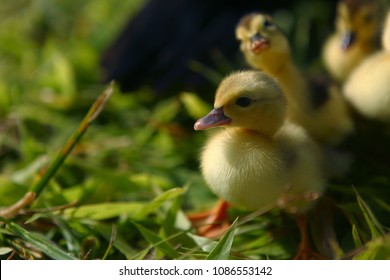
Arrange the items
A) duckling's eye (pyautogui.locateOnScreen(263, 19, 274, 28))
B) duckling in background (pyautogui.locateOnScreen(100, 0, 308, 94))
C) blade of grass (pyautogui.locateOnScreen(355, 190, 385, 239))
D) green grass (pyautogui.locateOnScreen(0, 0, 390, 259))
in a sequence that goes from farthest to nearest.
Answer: duckling in background (pyautogui.locateOnScreen(100, 0, 308, 94)) < duckling's eye (pyautogui.locateOnScreen(263, 19, 274, 28)) < green grass (pyautogui.locateOnScreen(0, 0, 390, 259)) < blade of grass (pyautogui.locateOnScreen(355, 190, 385, 239))

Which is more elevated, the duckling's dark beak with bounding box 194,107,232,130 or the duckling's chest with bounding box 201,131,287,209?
the duckling's dark beak with bounding box 194,107,232,130

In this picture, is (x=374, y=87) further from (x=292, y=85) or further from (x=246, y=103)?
(x=246, y=103)

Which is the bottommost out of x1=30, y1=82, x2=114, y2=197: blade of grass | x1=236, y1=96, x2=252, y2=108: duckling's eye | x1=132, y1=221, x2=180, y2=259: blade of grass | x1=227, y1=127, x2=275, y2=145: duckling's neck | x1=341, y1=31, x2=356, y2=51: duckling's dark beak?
x1=132, y1=221, x2=180, y2=259: blade of grass

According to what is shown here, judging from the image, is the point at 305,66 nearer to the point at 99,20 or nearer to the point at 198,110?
the point at 198,110

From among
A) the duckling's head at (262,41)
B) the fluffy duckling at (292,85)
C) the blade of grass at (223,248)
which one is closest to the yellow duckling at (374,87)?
the fluffy duckling at (292,85)

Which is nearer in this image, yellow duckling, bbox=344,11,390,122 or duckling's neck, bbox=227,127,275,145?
duckling's neck, bbox=227,127,275,145

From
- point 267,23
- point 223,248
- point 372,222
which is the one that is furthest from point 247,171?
point 267,23

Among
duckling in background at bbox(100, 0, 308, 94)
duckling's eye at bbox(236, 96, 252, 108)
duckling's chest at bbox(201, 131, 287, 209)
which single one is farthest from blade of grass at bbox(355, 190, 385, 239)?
duckling in background at bbox(100, 0, 308, 94)

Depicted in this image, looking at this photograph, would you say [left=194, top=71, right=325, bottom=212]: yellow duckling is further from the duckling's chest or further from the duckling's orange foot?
the duckling's orange foot
